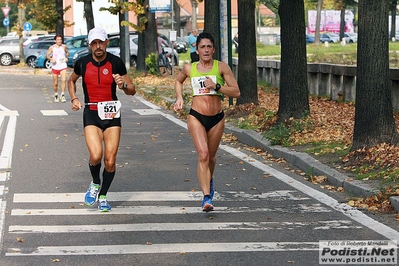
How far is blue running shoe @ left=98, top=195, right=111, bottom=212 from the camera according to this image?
9336mm

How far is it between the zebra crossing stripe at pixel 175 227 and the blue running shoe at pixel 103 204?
2.41 ft

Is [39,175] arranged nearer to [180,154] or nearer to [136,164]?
[136,164]

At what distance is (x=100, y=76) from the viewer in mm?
9445

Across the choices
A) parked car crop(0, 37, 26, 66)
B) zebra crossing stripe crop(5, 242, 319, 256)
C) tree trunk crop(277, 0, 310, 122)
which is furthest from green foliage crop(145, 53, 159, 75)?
zebra crossing stripe crop(5, 242, 319, 256)

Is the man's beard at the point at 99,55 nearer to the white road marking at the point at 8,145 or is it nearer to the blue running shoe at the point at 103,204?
the blue running shoe at the point at 103,204

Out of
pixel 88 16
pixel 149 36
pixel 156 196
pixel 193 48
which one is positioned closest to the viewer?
pixel 156 196

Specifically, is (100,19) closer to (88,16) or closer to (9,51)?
(9,51)

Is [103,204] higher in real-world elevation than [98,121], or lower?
lower

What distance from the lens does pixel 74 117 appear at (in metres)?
20.2

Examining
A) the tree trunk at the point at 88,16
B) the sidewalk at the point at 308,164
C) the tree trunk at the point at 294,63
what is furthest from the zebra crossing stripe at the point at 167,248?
the tree trunk at the point at 88,16

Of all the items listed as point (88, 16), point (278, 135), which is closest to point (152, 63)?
point (88, 16)

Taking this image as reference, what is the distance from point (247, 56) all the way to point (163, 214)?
36.5 ft

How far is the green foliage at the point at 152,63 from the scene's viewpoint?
3291 cm

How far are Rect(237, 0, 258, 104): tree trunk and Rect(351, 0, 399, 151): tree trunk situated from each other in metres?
7.57
